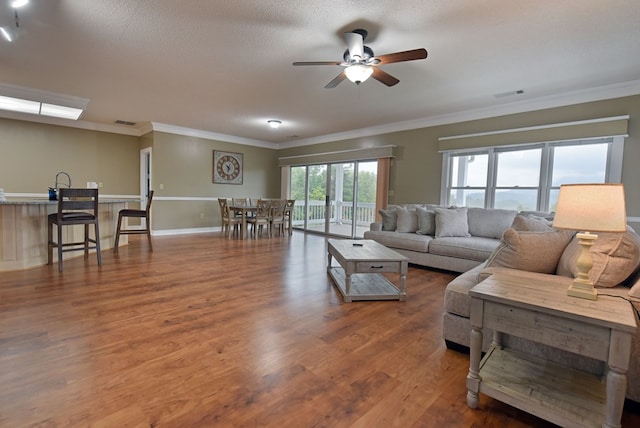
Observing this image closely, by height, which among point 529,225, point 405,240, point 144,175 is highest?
point 144,175

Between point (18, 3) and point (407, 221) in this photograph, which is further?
point (407, 221)

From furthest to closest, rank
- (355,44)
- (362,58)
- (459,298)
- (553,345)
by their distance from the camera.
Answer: (362,58) → (355,44) → (459,298) → (553,345)

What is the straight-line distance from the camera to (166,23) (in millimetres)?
A: 2676

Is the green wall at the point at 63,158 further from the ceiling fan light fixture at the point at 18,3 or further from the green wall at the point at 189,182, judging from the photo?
the ceiling fan light fixture at the point at 18,3

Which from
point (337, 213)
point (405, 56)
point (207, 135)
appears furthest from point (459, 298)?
point (207, 135)

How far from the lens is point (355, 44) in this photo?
278 centimetres

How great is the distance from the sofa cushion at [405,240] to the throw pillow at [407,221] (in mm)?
129

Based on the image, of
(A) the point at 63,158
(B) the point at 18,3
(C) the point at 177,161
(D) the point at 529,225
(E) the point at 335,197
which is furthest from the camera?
(E) the point at 335,197

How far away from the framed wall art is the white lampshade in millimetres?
7554

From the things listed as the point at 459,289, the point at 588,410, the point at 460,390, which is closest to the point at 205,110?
the point at 459,289

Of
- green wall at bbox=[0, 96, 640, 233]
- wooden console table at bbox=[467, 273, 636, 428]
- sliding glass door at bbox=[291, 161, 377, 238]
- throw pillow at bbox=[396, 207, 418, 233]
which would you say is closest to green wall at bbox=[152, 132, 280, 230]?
green wall at bbox=[0, 96, 640, 233]

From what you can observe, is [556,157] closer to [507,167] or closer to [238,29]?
[507,167]

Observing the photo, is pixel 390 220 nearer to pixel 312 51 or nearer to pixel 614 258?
pixel 312 51

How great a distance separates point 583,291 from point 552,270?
670 mm
